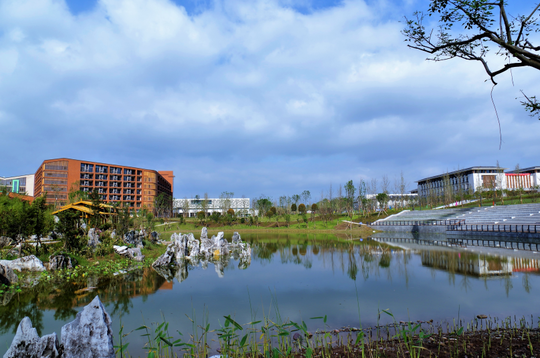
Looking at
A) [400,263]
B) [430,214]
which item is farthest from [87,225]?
[430,214]

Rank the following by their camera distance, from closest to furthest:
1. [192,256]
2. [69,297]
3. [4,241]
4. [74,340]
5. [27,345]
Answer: [27,345]
[74,340]
[69,297]
[4,241]
[192,256]

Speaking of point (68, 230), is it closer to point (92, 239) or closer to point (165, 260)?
point (92, 239)

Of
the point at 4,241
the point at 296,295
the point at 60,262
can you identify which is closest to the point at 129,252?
the point at 60,262

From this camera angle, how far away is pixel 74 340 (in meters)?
3.89

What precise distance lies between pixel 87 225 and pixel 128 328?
14.3 metres

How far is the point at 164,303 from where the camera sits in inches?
316

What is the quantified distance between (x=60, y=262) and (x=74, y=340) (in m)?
9.58

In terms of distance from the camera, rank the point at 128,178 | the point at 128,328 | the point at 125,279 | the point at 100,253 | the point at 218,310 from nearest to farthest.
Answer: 1. the point at 128,328
2. the point at 218,310
3. the point at 125,279
4. the point at 100,253
5. the point at 128,178

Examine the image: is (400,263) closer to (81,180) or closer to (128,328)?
(128,328)

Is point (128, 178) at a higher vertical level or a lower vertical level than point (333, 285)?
higher

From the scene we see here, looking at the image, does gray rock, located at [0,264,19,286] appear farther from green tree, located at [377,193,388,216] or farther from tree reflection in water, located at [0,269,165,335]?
green tree, located at [377,193,388,216]

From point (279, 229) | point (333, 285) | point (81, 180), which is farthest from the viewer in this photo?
point (81, 180)

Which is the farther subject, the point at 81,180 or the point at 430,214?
the point at 81,180

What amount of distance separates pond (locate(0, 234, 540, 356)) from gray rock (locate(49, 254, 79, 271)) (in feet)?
5.44
